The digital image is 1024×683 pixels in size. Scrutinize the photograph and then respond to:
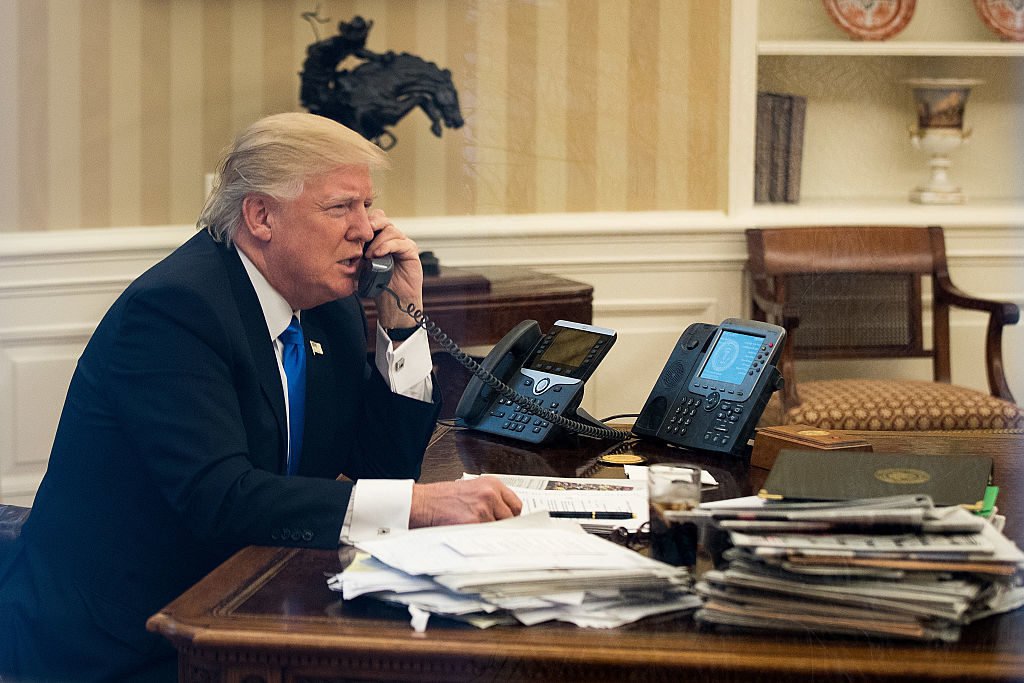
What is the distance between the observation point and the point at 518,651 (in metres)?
0.82

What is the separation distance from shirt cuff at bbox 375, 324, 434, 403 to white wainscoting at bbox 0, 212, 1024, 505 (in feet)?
2.17

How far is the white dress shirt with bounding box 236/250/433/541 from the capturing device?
106 cm

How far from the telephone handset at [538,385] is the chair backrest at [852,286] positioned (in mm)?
1107

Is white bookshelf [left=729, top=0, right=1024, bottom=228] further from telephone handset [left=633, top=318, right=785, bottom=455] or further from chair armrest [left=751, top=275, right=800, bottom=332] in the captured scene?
telephone handset [left=633, top=318, right=785, bottom=455]

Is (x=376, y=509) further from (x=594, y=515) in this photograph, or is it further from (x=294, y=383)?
(x=294, y=383)

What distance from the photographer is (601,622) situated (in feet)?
2.76

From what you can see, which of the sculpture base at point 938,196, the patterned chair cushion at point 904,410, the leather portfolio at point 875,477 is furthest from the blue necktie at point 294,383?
the sculpture base at point 938,196

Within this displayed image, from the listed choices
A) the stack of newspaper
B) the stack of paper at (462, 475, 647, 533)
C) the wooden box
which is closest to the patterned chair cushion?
the wooden box

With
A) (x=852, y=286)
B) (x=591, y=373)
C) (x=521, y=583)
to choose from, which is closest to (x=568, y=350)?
(x=591, y=373)

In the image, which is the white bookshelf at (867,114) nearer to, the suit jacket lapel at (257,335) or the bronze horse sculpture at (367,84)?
the bronze horse sculpture at (367,84)

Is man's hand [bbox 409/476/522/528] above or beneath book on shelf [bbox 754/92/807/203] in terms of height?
beneath

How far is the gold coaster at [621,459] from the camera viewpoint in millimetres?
1369

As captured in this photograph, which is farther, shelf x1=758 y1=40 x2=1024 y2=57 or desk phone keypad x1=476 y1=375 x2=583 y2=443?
shelf x1=758 y1=40 x2=1024 y2=57

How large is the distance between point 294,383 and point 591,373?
355 mm
